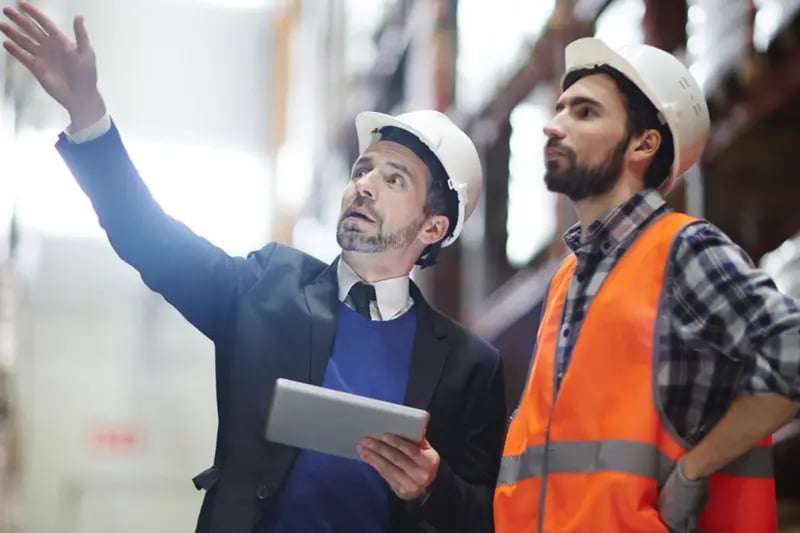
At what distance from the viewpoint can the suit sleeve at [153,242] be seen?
3164 mm

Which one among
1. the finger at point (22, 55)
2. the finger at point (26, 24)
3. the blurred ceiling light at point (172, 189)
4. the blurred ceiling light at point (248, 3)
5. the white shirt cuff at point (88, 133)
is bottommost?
the white shirt cuff at point (88, 133)

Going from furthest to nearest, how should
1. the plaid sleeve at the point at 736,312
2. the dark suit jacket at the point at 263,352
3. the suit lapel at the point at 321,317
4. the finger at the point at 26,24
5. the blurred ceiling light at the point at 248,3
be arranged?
the blurred ceiling light at the point at 248,3 < the suit lapel at the point at 321,317 < the dark suit jacket at the point at 263,352 < the finger at the point at 26,24 < the plaid sleeve at the point at 736,312

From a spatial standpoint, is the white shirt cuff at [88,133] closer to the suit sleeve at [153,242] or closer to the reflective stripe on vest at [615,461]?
the suit sleeve at [153,242]

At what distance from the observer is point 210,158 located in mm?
15609

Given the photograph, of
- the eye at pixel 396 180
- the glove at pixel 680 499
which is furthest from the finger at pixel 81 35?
the glove at pixel 680 499

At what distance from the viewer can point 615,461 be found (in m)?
2.83

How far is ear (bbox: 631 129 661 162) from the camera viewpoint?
3.23m

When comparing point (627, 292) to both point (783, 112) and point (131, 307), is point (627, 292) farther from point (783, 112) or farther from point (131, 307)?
point (131, 307)

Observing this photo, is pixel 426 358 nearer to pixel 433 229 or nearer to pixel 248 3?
pixel 433 229

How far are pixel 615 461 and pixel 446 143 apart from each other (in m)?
1.27

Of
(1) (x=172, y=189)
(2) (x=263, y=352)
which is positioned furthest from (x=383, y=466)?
(1) (x=172, y=189)

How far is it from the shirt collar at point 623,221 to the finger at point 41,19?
5.07 feet

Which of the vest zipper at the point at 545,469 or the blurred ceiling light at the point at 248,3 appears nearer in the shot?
the vest zipper at the point at 545,469

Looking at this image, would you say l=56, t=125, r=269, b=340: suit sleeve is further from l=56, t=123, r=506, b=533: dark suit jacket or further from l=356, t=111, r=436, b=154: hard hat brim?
l=356, t=111, r=436, b=154: hard hat brim
